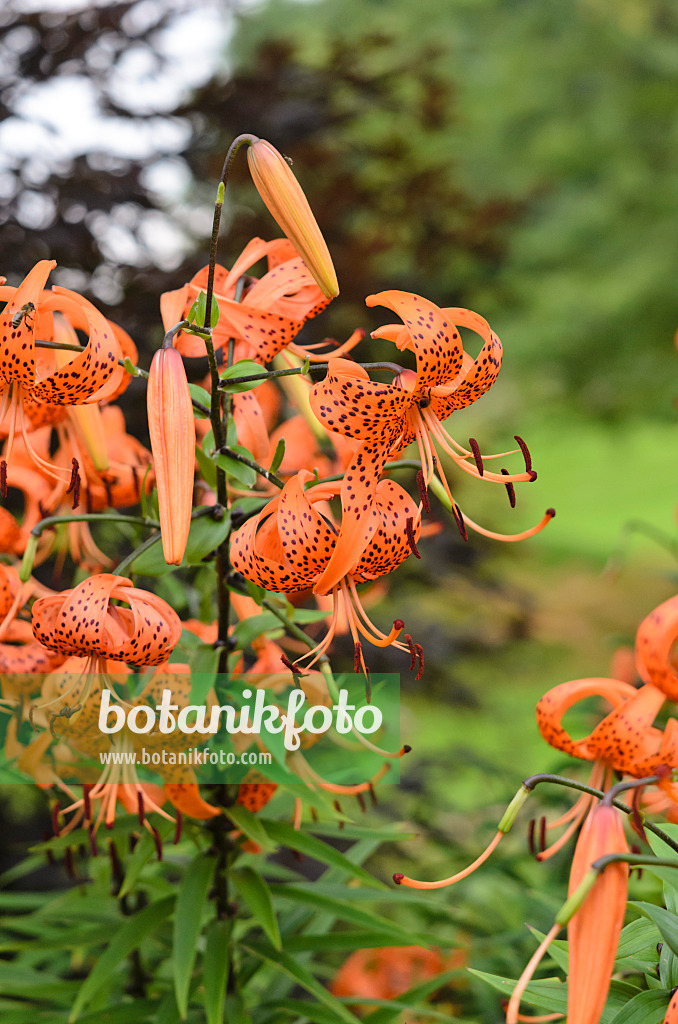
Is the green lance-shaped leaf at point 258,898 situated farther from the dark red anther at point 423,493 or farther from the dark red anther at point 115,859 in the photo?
the dark red anther at point 423,493

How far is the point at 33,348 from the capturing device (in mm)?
646

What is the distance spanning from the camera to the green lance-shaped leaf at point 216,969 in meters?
0.74

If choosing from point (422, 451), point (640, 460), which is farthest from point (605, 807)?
point (640, 460)

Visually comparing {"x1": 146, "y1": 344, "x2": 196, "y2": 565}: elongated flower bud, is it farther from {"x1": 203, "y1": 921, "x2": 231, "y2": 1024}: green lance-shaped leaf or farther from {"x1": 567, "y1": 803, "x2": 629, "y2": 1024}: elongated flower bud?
{"x1": 203, "y1": 921, "x2": 231, "y2": 1024}: green lance-shaped leaf

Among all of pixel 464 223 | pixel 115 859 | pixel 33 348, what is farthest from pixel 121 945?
pixel 464 223

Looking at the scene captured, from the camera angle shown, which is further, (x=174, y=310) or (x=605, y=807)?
(x=174, y=310)

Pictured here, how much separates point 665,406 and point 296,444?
507 cm

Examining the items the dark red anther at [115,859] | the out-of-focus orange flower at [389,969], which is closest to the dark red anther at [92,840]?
the dark red anther at [115,859]

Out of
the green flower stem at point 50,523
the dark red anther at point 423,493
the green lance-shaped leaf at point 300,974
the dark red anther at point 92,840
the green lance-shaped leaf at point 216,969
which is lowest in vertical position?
the green lance-shaped leaf at point 300,974

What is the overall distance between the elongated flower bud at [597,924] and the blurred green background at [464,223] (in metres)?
0.55

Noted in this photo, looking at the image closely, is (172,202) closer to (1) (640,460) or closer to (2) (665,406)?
(2) (665,406)

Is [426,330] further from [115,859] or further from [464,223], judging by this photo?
[464,223]

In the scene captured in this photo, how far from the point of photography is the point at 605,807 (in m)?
0.48

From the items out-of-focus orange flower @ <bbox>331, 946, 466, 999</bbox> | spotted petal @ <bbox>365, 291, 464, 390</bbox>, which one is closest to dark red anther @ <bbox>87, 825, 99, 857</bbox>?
spotted petal @ <bbox>365, 291, 464, 390</bbox>
